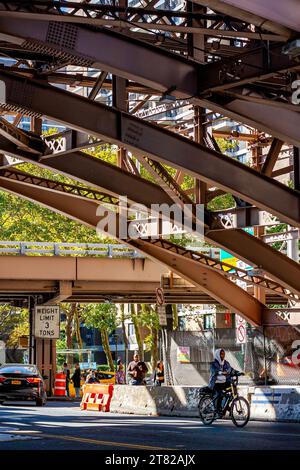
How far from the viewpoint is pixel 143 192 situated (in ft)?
96.9

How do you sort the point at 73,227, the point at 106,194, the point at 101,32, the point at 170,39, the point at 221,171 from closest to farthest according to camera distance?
1. the point at 101,32
2. the point at 170,39
3. the point at 221,171
4. the point at 106,194
5. the point at 73,227

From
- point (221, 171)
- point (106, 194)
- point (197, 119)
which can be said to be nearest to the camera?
point (221, 171)

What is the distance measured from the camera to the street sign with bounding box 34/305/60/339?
4847cm

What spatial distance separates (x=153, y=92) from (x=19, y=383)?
12.5m

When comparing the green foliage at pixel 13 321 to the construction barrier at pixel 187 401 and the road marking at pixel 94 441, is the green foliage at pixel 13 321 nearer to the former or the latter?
the construction barrier at pixel 187 401

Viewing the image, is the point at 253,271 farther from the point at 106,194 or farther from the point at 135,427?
the point at 135,427

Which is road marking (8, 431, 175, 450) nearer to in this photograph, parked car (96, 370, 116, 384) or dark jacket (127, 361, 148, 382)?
dark jacket (127, 361, 148, 382)

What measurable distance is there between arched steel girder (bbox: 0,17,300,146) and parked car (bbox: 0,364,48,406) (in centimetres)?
1649

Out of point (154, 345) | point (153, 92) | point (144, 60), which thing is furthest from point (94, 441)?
point (154, 345)

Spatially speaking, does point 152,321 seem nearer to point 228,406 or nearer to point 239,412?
point 228,406

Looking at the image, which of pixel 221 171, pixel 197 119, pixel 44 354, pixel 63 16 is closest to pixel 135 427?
pixel 221 171

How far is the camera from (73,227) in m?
65.7

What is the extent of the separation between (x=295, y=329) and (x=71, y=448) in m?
17.9

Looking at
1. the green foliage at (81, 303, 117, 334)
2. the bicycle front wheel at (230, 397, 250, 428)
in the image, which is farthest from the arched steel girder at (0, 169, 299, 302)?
the green foliage at (81, 303, 117, 334)
